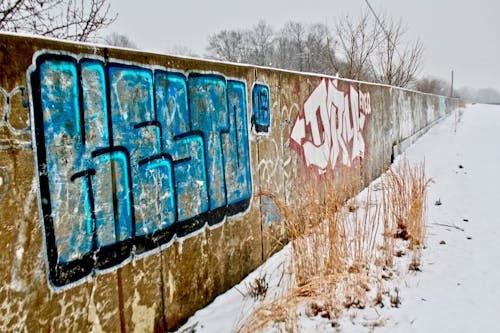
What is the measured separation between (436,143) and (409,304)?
1236 centimetres

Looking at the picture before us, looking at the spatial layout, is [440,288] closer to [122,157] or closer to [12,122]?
[122,157]

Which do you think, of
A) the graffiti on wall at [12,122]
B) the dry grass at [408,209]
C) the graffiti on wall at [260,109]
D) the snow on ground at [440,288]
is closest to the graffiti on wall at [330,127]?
the graffiti on wall at [260,109]

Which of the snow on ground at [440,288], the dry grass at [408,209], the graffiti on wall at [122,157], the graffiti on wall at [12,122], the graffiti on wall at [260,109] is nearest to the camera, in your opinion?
the graffiti on wall at [12,122]

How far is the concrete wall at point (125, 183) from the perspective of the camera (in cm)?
165

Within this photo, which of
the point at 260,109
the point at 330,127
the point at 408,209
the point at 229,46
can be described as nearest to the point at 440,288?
the point at 408,209

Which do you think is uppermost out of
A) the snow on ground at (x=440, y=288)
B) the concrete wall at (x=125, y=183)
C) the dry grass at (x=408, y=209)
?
the concrete wall at (x=125, y=183)

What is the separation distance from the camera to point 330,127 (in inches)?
221

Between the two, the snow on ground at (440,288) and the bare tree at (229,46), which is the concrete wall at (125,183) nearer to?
the snow on ground at (440,288)

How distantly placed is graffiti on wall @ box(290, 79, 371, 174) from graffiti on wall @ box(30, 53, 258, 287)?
1758mm

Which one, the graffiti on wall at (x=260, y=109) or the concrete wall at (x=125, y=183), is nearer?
the concrete wall at (x=125, y=183)

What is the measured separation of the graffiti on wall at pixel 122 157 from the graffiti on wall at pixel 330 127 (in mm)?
1758

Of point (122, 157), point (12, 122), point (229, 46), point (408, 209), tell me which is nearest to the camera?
point (12, 122)

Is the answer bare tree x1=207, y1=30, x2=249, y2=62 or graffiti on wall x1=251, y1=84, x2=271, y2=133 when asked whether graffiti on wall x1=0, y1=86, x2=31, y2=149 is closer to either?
graffiti on wall x1=251, y1=84, x2=271, y2=133

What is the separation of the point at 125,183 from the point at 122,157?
148 mm
